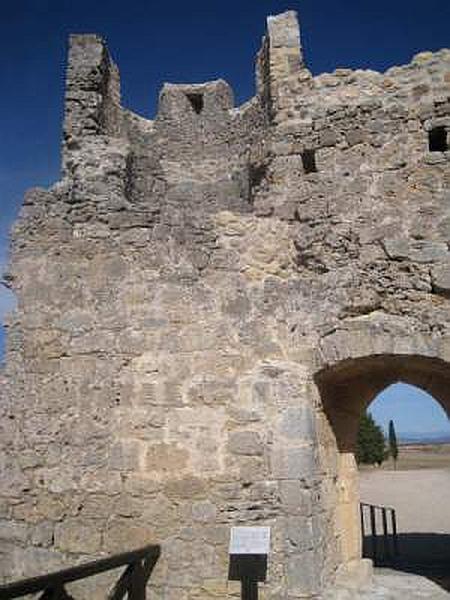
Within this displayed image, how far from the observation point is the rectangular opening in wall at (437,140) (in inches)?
195

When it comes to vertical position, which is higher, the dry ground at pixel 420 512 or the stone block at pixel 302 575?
the stone block at pixel 302 575

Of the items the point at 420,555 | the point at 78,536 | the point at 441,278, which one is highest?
the point at 441,278

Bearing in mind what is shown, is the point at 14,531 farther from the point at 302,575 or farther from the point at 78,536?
the point at 302,575

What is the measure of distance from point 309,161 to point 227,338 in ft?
5.89

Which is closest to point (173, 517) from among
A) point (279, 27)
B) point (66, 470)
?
point (66, 470)

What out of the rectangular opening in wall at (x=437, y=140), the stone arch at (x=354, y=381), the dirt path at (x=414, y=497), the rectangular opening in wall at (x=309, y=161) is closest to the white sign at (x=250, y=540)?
the stone arch at (x=354, y=381)

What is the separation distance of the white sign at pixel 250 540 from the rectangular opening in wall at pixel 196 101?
6.65 m

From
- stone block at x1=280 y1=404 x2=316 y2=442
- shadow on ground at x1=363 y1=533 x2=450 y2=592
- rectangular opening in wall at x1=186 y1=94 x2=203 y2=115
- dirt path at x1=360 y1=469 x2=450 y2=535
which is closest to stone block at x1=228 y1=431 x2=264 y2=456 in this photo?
stone block at x1=280 y1=404 x2=316 y2=442

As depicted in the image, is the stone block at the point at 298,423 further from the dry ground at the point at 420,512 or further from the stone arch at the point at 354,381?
the dry ground at the point at 420,512

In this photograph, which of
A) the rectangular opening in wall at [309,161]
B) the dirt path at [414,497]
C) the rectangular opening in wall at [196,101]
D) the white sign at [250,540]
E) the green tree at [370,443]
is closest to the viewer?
the white sign at [250,540]

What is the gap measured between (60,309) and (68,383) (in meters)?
0.61

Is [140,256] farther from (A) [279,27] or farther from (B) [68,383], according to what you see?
(A) [279,27]

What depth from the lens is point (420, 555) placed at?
24.0 ft

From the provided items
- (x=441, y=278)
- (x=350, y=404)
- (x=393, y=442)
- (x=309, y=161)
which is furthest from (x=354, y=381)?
(x=393, y=442)
